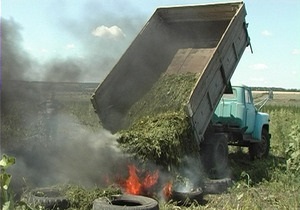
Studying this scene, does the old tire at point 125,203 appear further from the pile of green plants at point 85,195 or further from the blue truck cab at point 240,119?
the blue truck cab at point 240,119

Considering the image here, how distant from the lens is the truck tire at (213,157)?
11000 mm

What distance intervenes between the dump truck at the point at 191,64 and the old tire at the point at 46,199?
2494mm

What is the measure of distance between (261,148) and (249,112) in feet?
4.92

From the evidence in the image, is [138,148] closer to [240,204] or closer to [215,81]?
[240,204]

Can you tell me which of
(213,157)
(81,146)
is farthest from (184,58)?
(81,146)

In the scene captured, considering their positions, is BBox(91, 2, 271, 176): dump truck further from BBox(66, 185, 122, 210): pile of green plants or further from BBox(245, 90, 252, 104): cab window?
BBox(66, 185, 122, 210): pile of green plants

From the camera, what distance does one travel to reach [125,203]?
731cm

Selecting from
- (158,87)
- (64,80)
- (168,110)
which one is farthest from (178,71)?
(64,80)

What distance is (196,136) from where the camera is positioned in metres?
9.51

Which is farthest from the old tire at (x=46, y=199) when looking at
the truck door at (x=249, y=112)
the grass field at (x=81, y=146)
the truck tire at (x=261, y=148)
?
the truck tire at (x=261, y=148)

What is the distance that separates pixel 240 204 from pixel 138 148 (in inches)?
80.4

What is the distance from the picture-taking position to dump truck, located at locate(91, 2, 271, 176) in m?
9.97

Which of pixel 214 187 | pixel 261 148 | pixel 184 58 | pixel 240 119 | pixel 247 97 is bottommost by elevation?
pixel 214 187

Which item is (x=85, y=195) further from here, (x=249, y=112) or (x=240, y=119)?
(x=249, y=112)
